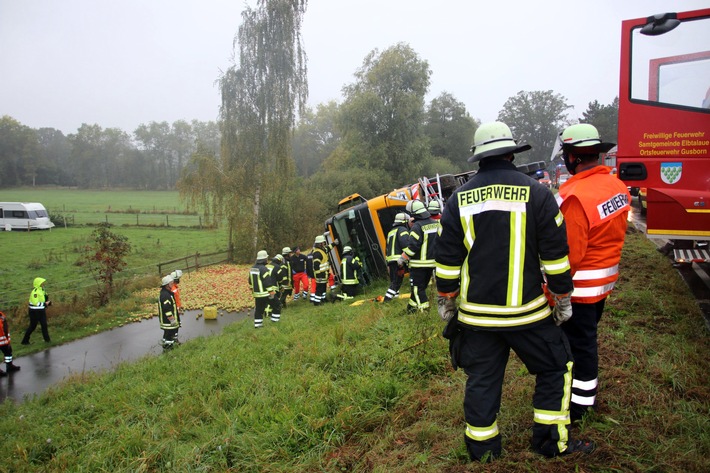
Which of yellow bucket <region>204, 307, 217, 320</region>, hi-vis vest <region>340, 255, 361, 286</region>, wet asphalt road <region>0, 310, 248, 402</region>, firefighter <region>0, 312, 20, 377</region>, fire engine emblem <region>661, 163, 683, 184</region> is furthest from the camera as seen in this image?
yellow bucket <region>204, 307, 217, 320</region>

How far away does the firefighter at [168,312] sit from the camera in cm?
937

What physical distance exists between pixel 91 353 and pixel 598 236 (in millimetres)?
11222

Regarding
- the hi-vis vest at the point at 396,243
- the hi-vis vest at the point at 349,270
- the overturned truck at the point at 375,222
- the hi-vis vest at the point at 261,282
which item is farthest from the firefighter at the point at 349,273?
the hi-vis vest at the point at 396,243

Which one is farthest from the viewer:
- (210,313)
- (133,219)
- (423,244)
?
(133,219)

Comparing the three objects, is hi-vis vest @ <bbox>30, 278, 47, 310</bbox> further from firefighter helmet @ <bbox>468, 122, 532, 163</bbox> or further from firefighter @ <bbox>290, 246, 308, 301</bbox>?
firefighter helmet @ <bbox>468, 122, 532, 163</bbox>

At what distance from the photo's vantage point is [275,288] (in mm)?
10766

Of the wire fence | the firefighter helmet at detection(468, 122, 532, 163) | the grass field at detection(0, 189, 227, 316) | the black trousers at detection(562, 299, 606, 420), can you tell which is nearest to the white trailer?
the grass field at detection(0, 189, 227, 316)

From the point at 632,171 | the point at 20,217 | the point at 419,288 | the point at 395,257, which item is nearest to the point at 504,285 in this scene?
the point at 632,171

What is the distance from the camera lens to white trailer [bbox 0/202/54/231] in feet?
117

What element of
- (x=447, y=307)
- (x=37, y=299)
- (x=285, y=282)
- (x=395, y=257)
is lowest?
(x=285, y=282)

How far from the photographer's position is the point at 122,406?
584 cm

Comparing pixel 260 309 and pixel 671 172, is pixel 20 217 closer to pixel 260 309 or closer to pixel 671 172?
pixel 260 309

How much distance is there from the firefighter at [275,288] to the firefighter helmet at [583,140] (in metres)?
8.40

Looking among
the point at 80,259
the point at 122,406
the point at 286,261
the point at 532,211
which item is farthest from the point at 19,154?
the point at 532,211
